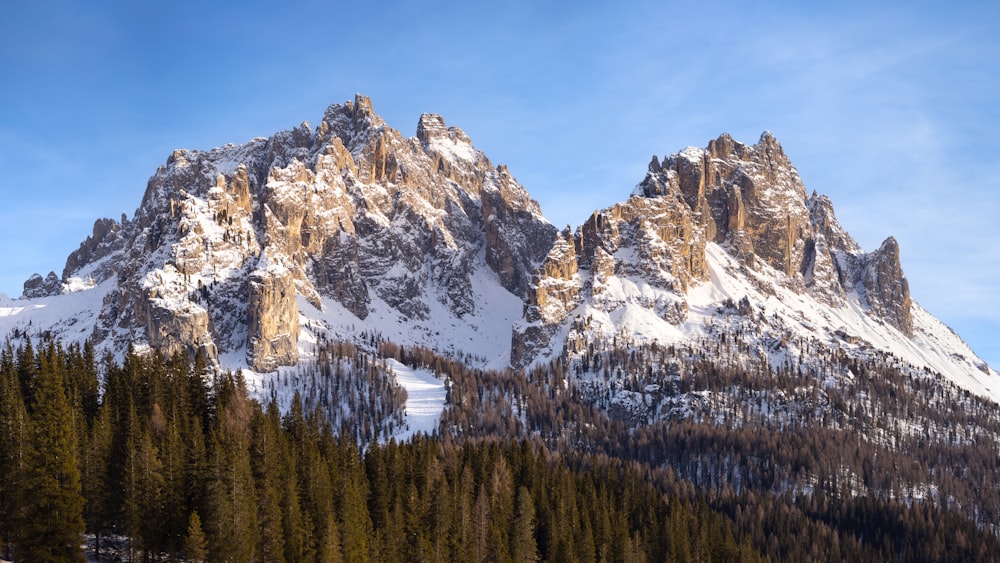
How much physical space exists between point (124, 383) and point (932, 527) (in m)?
139

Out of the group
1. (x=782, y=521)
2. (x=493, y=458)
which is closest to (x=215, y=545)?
(x=493, y=458)

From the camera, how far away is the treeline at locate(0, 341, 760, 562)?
7294cm

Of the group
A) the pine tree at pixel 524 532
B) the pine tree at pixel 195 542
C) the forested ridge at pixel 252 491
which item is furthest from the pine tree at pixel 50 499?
the pine tree at pixel 524 532

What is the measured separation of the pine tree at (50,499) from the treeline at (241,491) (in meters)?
0.12

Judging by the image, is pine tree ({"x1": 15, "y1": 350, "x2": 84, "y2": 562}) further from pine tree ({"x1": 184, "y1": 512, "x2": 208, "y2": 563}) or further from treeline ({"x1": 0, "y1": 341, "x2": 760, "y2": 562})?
pine tree ({"x1": 184, "y1": 512, "x2": 208, "y2": 563})

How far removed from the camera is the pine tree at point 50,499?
6874 cm

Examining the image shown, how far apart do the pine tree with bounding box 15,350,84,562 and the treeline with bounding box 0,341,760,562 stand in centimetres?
12

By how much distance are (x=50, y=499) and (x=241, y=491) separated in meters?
14.1

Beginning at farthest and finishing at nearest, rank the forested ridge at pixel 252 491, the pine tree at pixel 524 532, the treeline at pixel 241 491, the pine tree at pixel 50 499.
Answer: the pine tree at pixel 524 532
the forested ridge at pixel 252 491
the treeline at pixel 241 491
the pine tree at pixel 50 499

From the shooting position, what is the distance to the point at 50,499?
70188mm

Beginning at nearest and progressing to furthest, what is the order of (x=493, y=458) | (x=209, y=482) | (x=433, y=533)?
(x=209, y=482), (x=433, y=533), (x=493, y=458)

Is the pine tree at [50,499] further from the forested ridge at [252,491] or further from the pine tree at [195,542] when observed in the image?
the pine tree at [195,542]

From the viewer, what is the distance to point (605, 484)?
135 meters

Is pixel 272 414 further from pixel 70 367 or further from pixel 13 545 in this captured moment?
pixel 13 545
